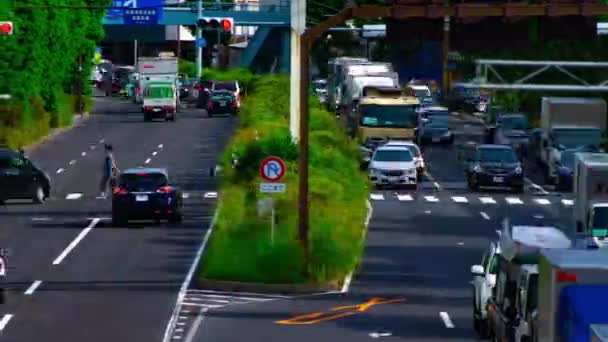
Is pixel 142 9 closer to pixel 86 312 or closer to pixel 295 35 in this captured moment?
pixel 295 35

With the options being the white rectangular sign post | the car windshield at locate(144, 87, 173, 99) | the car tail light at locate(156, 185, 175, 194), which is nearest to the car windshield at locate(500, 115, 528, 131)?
the car windshield at locate(144, 87, 173, 99)

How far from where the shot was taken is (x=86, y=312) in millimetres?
31094

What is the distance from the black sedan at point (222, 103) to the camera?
97938 millimetres

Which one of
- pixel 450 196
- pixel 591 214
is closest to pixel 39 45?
pixel 450 196

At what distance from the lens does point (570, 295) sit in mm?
19500

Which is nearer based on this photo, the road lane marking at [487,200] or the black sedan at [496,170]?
the road lane marking at [487,200]

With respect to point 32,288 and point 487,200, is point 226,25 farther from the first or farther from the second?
point 32,288

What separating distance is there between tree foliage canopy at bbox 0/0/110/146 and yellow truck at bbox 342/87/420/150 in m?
12.6

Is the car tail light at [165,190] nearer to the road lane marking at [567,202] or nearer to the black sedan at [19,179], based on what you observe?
the black sedan at [19,179]

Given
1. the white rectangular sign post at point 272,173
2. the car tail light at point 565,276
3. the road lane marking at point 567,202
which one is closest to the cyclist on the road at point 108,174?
the road lane marking at point 567,202

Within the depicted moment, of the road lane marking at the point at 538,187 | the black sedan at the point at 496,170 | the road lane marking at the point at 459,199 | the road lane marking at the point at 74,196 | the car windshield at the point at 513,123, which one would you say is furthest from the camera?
the car windshield at the point at 513,123

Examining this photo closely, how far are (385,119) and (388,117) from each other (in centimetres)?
14

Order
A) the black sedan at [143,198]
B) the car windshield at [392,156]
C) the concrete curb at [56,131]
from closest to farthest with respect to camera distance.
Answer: the black sedan at [143,198]
the car windshield at [392,156]
the concrete curb at [56,131]

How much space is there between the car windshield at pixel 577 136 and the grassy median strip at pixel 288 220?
8.95m
